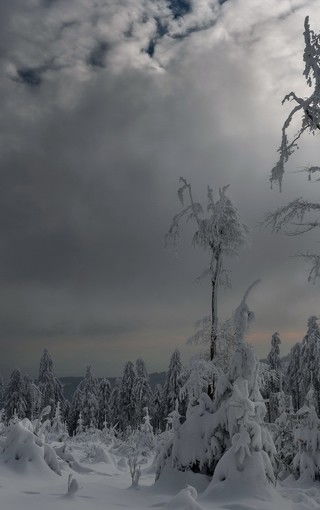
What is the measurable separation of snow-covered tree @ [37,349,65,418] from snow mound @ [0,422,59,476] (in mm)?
45905

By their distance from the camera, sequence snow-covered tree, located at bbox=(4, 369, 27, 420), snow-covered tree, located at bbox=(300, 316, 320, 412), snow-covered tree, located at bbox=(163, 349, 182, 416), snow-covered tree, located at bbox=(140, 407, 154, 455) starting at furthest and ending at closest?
snow-covered tree, located at bbox=(4, 369, 27, 420), snow-covered tree, located at bbox=(163, 349, 182, 416), snow-covered tree, located at bbox=(300, 316, 320, 412), snow-covered tree, located at bbox=(140, 407, 154, 455)

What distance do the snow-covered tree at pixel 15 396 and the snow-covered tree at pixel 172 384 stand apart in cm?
1689

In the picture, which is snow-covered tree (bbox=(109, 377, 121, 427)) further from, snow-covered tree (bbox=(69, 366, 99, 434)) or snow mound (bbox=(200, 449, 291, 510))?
snow mound (bbox=(200, 449, 291, 510))

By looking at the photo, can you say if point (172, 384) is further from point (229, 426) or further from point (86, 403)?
point (229, 426)

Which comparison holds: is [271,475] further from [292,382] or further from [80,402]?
[80,402]

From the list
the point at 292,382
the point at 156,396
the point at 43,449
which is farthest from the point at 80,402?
the point at 43,449

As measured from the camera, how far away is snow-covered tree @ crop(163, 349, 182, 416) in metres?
50.5

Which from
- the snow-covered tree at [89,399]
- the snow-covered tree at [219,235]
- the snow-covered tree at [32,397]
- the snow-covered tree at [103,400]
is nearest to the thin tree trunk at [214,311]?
the snow-covered tree at [219,235]

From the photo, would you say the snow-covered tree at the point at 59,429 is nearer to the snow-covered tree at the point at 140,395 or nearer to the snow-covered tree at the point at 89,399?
the snow-covered tree at the point at 140,395

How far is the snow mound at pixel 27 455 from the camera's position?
43.9 ft

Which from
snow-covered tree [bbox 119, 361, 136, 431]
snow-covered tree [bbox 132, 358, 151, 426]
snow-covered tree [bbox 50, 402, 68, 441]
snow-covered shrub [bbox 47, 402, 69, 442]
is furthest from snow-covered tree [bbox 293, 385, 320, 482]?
snow-covered tree [bbox 119, 361, 136, 431]

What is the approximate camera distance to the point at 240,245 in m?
15.7

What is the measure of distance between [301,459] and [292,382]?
32.1 meters

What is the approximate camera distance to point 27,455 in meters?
13.8
